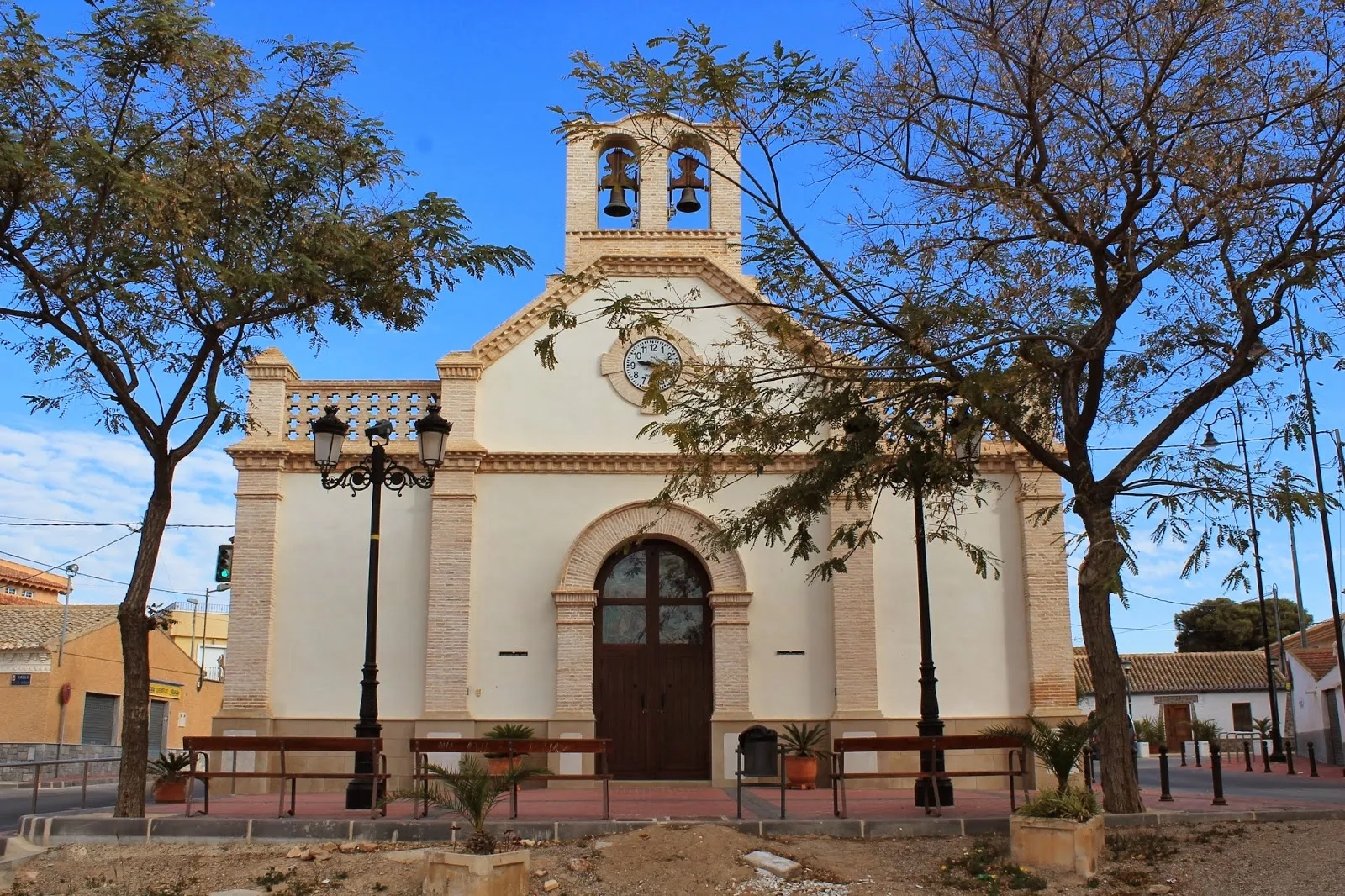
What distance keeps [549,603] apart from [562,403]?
10.1 ft

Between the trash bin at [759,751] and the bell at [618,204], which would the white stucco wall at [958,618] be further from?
the bell at [618,204]

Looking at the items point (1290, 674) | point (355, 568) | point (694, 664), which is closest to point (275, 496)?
point (355, 568)

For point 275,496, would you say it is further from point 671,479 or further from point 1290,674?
point 1290,674

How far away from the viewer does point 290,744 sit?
1241 cm

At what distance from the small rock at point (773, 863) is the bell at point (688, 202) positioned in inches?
454

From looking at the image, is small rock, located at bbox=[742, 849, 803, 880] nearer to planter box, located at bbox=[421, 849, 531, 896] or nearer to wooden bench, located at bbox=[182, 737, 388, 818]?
planter box, located at bbox=[421, 849, 531, 896]

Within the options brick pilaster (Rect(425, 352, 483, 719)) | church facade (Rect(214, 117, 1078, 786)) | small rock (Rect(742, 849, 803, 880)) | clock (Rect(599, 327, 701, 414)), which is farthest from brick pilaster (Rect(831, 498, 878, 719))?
small rock (Rect(742, 849, 803, 880))

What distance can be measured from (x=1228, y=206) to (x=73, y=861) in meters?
12.1

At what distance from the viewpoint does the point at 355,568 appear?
18078 millimetres

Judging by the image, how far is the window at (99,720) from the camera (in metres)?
36.4

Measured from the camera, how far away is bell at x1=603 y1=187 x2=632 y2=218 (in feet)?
63.7

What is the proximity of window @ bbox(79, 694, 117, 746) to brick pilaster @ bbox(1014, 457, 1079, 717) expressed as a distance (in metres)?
29.4

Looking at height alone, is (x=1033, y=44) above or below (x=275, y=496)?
above

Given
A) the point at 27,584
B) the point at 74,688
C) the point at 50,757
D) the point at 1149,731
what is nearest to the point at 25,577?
the point at 27,584
